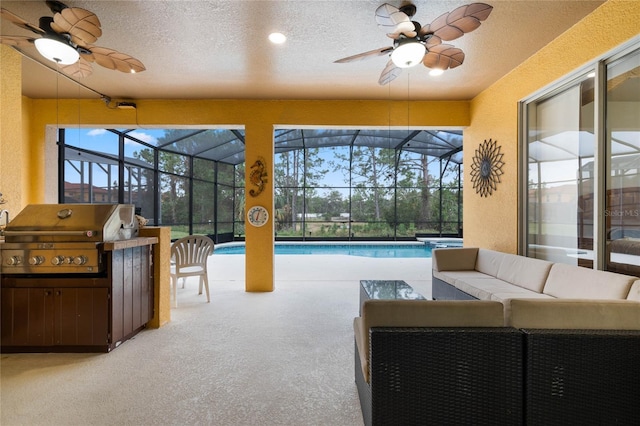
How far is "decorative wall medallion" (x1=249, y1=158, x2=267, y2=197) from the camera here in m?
4.76

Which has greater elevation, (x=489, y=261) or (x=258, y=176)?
(x=258, y=176)

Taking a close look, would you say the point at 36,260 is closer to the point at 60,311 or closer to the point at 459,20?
the point at 60,311

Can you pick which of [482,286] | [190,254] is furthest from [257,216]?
[482,286]

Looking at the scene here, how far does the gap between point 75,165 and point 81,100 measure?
1376 millimetres

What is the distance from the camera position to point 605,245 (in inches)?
105

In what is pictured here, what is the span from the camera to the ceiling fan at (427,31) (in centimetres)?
210

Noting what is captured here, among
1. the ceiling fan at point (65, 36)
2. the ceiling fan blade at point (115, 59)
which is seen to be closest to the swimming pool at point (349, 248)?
the ceiling fan blade at point (115, 59)

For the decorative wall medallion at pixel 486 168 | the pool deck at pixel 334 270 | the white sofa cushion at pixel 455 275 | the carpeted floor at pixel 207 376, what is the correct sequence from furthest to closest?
the pool deck at pixel 334 270 < the decorative wall medallion at pixel 486 168 < the white sofa cushion at pixel 455 275 < the carpeted floor at pixel 207 376

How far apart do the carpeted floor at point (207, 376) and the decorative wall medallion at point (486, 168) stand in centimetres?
265

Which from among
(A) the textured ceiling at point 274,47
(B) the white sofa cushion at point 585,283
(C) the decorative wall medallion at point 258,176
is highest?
(A) the textured ceiling at point 274,47

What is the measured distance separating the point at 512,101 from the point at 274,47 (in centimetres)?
300

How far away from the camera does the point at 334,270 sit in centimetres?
620

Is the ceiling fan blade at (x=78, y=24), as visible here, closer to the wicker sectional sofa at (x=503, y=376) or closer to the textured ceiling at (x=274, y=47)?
the textured ceiling at (x=274, y=47)

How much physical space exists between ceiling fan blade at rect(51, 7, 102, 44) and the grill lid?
137cm
